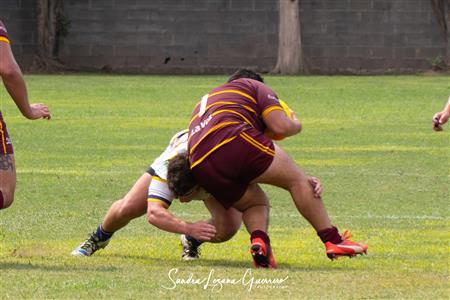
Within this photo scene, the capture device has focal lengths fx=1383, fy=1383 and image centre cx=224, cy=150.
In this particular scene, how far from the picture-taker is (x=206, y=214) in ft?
40.7

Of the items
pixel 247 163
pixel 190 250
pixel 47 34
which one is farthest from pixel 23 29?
pixel 247 163

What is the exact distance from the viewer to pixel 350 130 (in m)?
21.3

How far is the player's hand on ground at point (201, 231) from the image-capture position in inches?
339

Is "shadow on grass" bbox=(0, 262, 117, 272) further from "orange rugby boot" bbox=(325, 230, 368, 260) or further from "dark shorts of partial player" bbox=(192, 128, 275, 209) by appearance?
"orange rugby boot" bbox=(325, 230, 368, 260)

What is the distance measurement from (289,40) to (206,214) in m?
25.8

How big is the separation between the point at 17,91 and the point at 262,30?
101 feet

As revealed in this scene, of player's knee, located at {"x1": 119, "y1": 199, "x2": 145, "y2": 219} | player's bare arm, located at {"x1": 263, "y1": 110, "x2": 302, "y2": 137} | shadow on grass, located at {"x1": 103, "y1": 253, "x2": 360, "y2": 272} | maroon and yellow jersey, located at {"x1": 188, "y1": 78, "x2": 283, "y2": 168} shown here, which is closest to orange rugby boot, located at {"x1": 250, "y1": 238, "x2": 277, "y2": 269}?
shadow on grass, located at {"x1": 103, "y1": 253, "x2": 360, "y2": 272}

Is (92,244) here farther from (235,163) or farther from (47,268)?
(235,163)

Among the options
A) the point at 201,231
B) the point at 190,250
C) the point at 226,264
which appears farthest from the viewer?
the point at 190,250

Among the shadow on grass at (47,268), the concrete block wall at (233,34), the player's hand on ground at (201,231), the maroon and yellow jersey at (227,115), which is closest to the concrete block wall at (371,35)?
the concrete block wall at (233,34)

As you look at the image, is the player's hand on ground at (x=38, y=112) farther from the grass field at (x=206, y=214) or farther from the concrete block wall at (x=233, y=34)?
the concrete block wall at (x=233, y=34)

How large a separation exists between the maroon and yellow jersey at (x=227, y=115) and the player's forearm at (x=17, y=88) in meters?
1.09

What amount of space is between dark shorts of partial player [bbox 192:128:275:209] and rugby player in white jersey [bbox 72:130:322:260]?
14 cm

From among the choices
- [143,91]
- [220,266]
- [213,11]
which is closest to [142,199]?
[220,266]
